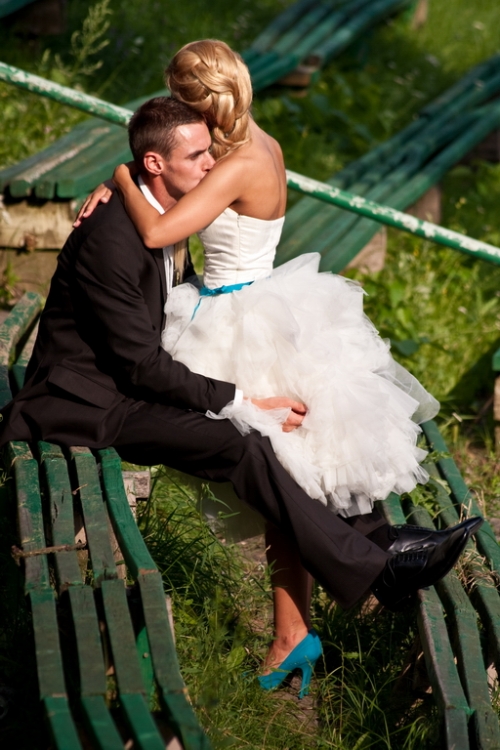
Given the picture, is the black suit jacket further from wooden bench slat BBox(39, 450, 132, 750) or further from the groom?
wooden bench slat BBox(39, 450, 132, 750)

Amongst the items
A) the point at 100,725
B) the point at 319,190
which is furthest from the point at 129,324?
the point at 319,190

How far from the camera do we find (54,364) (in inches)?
118

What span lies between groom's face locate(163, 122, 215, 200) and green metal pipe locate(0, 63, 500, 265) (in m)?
1.48

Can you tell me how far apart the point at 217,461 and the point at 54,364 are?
0.59 m

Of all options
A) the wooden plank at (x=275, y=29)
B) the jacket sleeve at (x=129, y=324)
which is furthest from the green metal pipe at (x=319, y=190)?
the wooden plank at (x=275, y=29)

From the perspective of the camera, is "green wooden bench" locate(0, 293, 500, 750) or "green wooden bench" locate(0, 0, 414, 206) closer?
"green wooden bench" locate(0, 293, 500, 750)

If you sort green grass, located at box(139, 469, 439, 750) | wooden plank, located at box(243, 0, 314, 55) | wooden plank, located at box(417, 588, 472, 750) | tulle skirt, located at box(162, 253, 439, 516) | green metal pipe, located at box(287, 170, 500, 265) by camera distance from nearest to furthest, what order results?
wooden plank, located at box(417, 588, 472, 750) < green grass, located at box(139, 469, 439, 750) < tulle skirt, located at box(162, 253, 439, 516) < green metal pipe, located at box(287, 170, 500, 265) < wooden plank, located at box(243, 0, 314, 55)

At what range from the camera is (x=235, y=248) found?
319 centimetres

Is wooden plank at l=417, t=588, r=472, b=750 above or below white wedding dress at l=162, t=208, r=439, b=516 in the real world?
below

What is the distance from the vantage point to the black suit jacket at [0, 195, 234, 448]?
9.41 ft

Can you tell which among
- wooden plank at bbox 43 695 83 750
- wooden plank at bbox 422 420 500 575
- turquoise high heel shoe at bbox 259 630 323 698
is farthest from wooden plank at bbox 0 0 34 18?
wooden plank at bbox 43 695 83 750

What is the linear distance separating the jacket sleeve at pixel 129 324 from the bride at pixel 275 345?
74 millimetres

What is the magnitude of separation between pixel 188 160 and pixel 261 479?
3.28 ft

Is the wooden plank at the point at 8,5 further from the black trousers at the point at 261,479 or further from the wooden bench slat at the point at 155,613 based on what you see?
the wooden bench slat at the point at 155,613
